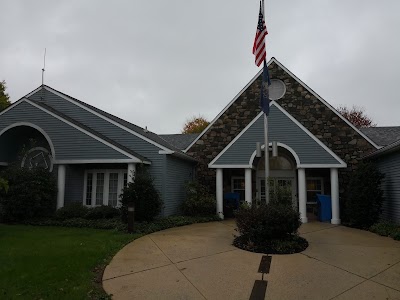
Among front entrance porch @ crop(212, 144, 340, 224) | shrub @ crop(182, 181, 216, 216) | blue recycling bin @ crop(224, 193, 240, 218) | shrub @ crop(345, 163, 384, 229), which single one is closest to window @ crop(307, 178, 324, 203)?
front entrance porch @ crop(212, 144, 340, 224)

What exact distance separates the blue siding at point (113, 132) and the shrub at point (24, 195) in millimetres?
3419

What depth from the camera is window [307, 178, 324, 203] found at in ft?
57.1

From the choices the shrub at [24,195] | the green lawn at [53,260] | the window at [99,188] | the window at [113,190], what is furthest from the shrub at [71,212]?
the green lawn at [53,260]

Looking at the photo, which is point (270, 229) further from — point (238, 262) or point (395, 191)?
point (395, 191)

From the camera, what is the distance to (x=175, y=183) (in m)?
15.4

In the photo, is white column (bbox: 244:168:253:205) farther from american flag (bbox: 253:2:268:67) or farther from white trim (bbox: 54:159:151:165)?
american flag (bbox: 253:2:268:67)

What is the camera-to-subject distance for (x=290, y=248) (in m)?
8.52

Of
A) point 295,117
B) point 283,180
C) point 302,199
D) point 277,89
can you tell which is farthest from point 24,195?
point 277,89

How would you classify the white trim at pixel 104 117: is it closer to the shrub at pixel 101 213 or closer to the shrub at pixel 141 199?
the shrub at pixel 141 199

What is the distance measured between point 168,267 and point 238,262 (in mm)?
1655

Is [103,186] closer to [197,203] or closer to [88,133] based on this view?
[88,133]

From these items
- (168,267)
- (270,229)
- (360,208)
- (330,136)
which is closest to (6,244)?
(168,267)

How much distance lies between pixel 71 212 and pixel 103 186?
6.68ft

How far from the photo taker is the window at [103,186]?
582 inches
